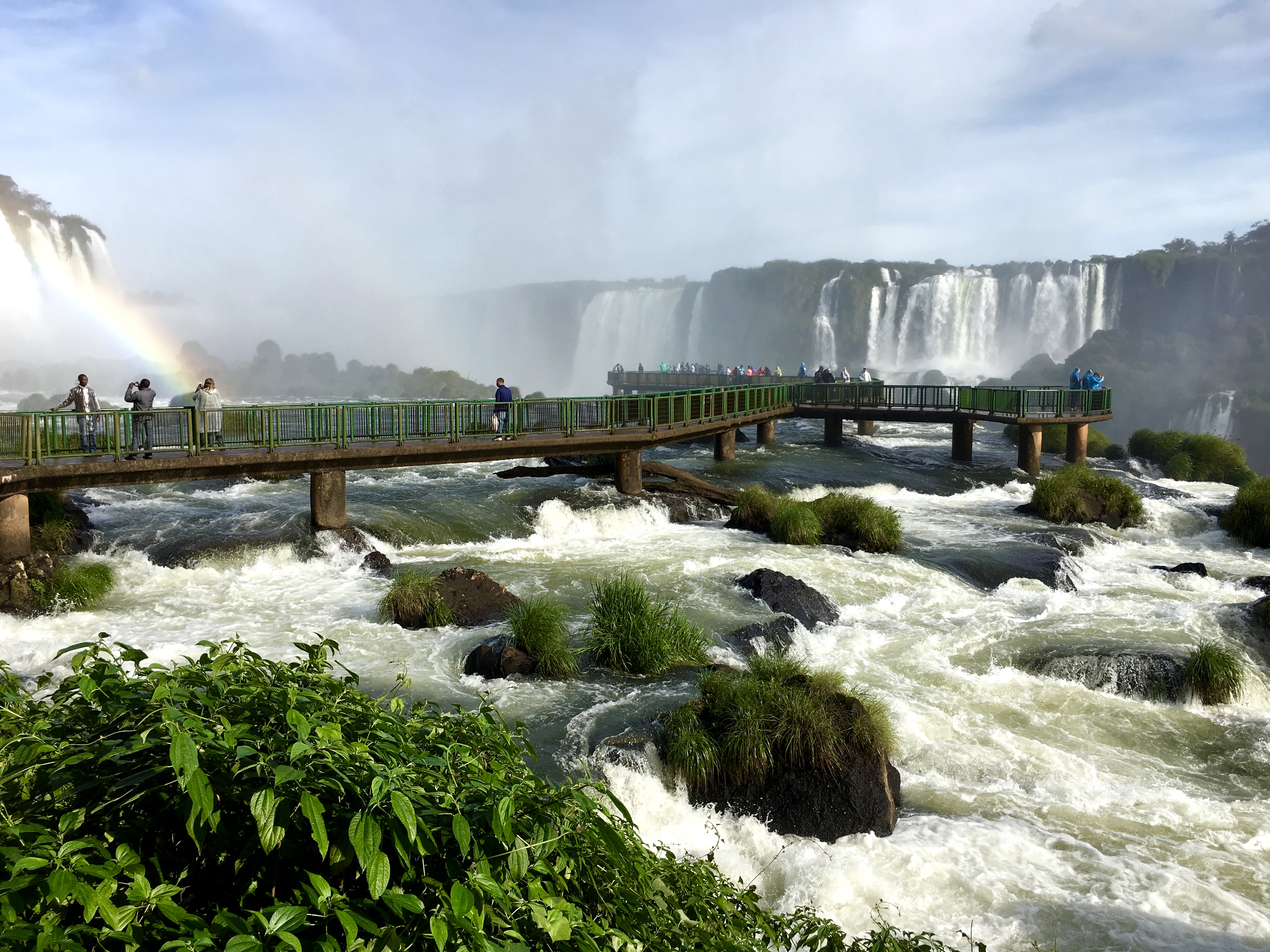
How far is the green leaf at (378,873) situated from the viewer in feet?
7.86

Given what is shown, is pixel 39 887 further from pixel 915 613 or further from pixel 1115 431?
pixel 1115 431

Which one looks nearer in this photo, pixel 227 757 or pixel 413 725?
pixel 227 757

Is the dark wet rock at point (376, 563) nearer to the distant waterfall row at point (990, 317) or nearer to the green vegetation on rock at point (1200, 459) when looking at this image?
the green vegetation on rock at point (1200, 459)

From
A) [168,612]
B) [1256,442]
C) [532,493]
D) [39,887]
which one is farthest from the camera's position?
[1256,442]

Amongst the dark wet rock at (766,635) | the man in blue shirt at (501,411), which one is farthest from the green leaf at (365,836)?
the man in blue shirt at (501,411)

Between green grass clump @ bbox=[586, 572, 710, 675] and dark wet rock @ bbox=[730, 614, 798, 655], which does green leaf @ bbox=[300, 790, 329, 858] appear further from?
dark wet rock @ bbox=[730, 614, 798, 655]

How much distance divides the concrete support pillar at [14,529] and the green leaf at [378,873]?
15073 mm

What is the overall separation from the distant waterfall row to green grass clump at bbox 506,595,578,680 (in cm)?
6951

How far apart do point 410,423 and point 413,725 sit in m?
17.3

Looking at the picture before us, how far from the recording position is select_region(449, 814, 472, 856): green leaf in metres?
2.56

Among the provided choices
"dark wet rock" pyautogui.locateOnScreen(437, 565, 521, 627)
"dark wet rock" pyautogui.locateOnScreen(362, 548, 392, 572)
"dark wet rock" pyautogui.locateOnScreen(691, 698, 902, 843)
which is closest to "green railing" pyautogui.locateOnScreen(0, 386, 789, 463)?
"dark wet rock" pyautogui.locateOnScreen(362, 548, 392, 572)

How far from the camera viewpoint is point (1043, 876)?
7434mm

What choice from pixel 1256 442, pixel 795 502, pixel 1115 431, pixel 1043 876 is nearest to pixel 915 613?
pixel 795 502

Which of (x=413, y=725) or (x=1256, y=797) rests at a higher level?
(x=413, y=725)
